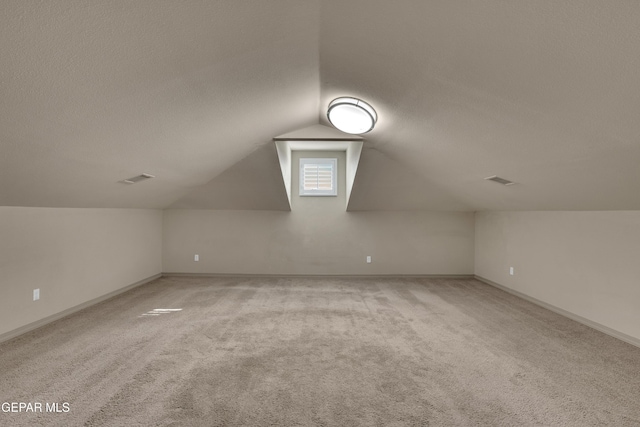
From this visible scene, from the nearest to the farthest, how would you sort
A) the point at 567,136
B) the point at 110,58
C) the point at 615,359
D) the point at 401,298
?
1. the point at 110,58
2. the point at 567,136
3. the point at 615,359
4. the point at 401,298

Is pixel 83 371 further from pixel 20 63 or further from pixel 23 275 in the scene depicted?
pixel 20 63

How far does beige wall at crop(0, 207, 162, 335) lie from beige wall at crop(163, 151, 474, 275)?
2.64 ft

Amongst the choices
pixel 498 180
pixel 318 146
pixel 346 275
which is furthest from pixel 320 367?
pixel 318 146

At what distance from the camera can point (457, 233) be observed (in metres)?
5.97

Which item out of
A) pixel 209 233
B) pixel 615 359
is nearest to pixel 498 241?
pixel 615 359

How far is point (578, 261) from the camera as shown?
364 centimetres

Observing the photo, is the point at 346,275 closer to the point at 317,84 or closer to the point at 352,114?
the point at 352,114

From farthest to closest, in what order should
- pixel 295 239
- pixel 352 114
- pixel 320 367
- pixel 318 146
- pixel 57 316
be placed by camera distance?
pixel 295 239, pixel 318 146, pixel 57 316, pixel 352 114, pixel 320 367

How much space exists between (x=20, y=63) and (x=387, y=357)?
2.95 m

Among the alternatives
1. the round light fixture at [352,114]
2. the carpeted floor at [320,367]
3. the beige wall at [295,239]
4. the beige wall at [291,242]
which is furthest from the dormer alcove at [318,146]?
the carpeted floor at [320,367]

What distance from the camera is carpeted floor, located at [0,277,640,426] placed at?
1.90 metres

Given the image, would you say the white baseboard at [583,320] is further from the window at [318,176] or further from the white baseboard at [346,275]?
the window at [318,176]

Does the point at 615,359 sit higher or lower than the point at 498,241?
lower

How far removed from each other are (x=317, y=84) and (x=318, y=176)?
11.1 ft
